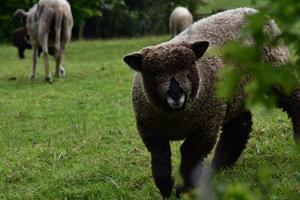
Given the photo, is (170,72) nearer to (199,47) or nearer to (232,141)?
(199,47)

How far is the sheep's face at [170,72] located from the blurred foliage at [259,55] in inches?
114

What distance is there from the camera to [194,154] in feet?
15.7

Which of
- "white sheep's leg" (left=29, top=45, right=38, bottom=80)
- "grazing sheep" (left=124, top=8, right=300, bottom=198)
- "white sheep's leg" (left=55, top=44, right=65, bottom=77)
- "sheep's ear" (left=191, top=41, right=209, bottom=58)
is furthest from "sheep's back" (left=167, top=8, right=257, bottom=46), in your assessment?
"white sheep's leg" (left=29, top=45, right=38, bottom=80)

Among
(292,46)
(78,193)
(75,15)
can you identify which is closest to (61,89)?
(78,193)

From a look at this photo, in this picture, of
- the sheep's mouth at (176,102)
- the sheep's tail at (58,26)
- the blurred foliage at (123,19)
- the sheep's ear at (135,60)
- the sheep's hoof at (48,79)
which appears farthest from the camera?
the blurred foliage at (123,19)

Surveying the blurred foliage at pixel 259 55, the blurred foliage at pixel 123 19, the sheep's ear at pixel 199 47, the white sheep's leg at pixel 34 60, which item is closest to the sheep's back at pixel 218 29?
the sheep's ear at pixel 199 47

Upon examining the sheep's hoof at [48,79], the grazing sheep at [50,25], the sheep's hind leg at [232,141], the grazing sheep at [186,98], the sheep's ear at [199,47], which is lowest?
the sheep's hoof at [48,79]

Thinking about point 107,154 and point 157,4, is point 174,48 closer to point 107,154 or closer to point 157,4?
point 107,154

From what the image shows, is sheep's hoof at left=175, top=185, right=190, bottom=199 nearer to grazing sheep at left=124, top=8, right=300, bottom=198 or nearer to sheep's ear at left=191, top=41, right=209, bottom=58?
grazing sheep at left=124, top=8, right=300, bottom=198

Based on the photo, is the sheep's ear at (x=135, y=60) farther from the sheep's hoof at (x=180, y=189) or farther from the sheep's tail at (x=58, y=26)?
the sheep's tail at (x=58, y=26)

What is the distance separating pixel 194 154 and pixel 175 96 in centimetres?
75

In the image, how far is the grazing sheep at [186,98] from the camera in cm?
436

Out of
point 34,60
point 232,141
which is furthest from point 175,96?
point 34,60

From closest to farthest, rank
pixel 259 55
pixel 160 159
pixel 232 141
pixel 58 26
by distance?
pixel 259 55 < pixel 160 159 < pixel 232 141 < pixel 58 26
